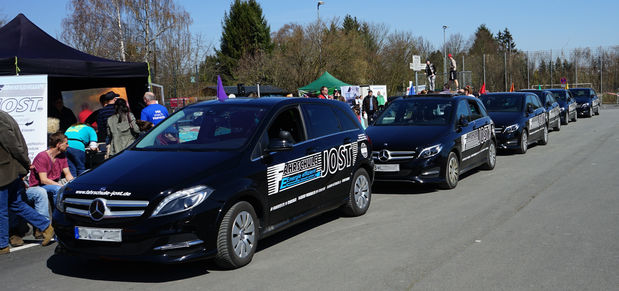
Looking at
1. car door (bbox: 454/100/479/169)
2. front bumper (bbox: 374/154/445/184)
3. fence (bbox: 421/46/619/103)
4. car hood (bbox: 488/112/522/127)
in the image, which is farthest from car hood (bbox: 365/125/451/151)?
fence (bbox: 421/46/619/103)

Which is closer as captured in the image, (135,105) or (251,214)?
(251,214)

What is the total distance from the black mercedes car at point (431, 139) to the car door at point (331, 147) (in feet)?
6.88

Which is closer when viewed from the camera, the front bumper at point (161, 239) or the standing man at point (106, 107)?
the front bumper at point (161, 239)

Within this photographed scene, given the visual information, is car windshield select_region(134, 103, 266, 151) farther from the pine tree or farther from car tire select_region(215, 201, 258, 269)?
the pine tree

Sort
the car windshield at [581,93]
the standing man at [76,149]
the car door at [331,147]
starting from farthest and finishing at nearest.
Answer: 1. the car windshield at [581,93]
2. the standing man at [76,149]
3. the car door at [331,147]

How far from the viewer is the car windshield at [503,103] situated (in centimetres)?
1657

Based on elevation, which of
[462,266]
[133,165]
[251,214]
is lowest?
[462,266]

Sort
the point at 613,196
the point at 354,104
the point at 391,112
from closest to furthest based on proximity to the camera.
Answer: the point at 613,196
the point at 391,112
the point at 354,104

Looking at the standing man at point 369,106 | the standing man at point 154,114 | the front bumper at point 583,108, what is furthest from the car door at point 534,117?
the front bumper at point 583,108

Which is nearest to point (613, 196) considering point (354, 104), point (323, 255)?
point (323, 255)

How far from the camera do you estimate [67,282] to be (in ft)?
18.4

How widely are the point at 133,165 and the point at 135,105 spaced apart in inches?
394

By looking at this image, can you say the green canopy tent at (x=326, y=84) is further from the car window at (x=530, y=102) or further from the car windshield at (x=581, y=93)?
the car window at (x=530, y=102)

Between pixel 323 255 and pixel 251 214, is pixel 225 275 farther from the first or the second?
pixel 323 255
